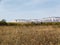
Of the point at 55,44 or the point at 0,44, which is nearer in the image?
the point at 55,44

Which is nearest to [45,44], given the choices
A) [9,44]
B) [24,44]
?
[24,44]

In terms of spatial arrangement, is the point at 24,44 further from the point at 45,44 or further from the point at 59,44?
the point at 59,44

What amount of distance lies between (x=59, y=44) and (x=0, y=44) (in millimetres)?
→ 2614

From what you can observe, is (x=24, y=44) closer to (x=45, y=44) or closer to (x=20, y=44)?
(x=20, y=44)

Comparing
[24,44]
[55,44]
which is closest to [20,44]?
[24,44]

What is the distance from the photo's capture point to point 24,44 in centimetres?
806

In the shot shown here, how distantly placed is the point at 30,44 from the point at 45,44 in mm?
589

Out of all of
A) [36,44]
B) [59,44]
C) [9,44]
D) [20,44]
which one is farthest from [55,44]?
[9,44]

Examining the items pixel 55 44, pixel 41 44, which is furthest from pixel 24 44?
pixel 55 44

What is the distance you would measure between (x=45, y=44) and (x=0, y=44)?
82.3 inches

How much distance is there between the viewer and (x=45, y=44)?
26.6ft

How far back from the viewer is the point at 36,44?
317 inches

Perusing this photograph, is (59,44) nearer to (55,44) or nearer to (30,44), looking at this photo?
(55,44)

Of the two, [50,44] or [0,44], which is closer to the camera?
[50,44]
